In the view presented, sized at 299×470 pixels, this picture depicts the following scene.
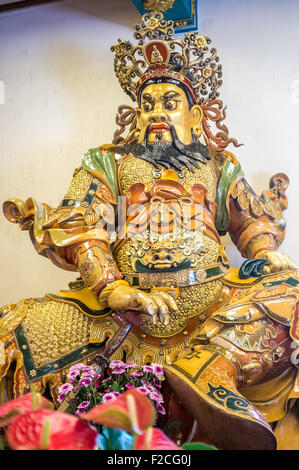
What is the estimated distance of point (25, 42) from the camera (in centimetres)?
295

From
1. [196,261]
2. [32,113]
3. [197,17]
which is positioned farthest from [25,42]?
[196,261]

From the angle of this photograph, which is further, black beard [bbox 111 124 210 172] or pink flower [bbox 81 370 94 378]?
black beard [bbox 111 124 210 172]

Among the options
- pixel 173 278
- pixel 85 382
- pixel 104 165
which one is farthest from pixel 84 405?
pixel 104 165

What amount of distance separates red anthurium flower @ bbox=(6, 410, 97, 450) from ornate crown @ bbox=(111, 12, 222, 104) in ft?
5.38

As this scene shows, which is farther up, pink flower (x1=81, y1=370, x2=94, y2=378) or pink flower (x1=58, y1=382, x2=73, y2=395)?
pink flower (x1=81, y1=370, x2=94, y2=378)

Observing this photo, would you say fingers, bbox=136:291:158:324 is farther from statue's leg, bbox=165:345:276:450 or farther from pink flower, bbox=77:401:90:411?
pink flower, bbox=77:401:90:411

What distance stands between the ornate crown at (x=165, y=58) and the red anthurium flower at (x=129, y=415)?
5.40ft

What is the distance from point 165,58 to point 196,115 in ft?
0.83

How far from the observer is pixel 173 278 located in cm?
168

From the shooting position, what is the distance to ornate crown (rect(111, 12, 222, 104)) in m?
1.97

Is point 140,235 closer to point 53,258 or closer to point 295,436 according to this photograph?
point 53,258

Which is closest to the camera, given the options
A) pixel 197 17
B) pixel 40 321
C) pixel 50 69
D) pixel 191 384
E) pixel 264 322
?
pixel 191 384

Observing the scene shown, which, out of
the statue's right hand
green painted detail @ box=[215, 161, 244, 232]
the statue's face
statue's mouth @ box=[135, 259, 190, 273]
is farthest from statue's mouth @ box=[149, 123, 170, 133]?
the statue's right hand

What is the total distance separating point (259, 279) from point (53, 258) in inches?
28.4
